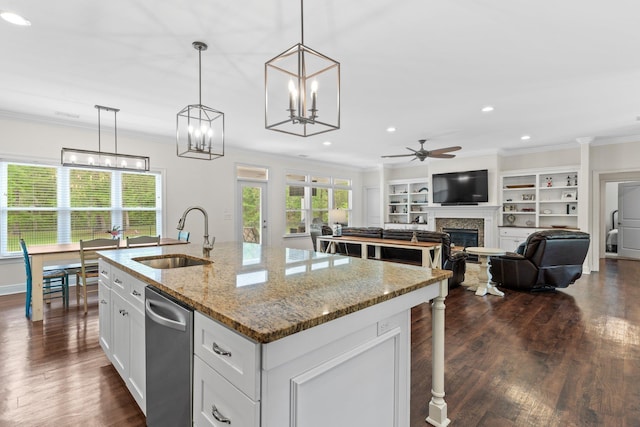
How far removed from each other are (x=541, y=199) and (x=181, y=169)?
25.2 ft

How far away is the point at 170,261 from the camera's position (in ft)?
8.80

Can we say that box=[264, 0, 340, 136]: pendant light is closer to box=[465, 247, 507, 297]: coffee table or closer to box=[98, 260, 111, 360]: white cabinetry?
box=[98, 260, 111, 360]: white cabinetry

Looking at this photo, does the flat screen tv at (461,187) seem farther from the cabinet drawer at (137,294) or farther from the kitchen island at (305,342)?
the cabinet drawer at (137,294)

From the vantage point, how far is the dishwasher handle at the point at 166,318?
4.62ft

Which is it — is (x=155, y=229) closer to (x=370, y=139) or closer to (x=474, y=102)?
(x=370, y=139)

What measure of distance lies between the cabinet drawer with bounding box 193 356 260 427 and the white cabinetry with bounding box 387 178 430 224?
839 cm

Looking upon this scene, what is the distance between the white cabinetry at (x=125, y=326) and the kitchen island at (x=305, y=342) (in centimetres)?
17

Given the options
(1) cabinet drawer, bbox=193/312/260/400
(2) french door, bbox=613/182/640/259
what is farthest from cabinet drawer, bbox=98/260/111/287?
(2) french door, bbox=613/182/640/259

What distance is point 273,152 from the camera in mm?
7586

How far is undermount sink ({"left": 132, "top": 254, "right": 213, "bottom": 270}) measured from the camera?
246 centimetres

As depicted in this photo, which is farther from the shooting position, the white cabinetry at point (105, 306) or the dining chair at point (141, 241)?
the dining chair at point (141, 241)

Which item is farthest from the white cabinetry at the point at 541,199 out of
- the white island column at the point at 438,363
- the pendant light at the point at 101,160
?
the pendant light at the point at 101,160

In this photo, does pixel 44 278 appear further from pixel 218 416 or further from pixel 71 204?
pixel 218 416

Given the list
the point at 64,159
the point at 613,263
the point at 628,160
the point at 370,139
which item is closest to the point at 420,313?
the point at 370,139
